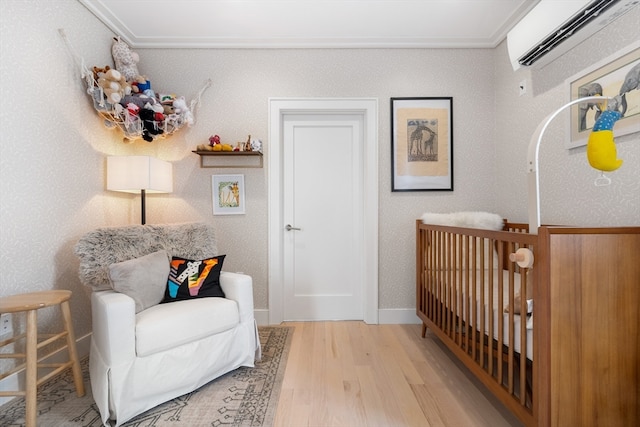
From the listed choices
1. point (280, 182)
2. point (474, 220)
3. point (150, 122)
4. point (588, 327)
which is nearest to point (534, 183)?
point (588, 327)

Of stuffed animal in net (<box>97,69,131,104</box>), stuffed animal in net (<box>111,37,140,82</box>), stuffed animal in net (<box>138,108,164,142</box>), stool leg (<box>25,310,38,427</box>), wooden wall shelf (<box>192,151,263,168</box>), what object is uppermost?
stuffed animal in net (<box>111,37,140,82</box>)

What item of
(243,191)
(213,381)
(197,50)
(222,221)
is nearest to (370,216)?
(243,191)

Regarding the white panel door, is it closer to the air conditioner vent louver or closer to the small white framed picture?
the small white framed picture

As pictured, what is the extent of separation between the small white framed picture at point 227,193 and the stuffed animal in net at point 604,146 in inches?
89.3

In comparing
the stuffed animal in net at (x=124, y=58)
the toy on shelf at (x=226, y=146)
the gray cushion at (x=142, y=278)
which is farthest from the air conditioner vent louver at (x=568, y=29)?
the stuffed animal in net at (x=124, y=58)

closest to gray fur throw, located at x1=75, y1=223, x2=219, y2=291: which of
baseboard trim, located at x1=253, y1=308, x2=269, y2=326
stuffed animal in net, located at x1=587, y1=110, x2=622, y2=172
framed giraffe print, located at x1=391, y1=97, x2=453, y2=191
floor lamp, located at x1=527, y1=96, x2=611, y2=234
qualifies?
baseboard trim, located at x1=253, y1=308, x2=269, y2=326

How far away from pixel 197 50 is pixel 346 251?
2176 mm

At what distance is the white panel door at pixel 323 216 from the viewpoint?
2.74 m

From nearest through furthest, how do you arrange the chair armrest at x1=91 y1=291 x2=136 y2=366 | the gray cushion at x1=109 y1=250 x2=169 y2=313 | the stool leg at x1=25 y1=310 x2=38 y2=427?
the stool leg at x1=25 y1=310 x2=38 y2=427 → the chair armrest at x1=91 y1=291 x2=136 y2=366 → the gray cushion at x1=109 y1=250 x2=169 y2=313

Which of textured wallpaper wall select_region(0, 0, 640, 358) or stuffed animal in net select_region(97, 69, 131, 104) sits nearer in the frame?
textured wallpaper wall select_region(0, 0, 640, 358)

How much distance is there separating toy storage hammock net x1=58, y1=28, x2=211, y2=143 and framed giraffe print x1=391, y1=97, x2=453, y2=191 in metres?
1.69

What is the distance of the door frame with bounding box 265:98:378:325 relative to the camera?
8.62 feet

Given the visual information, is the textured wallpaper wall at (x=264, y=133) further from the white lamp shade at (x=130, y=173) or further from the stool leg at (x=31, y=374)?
the stool leg at (x=31, y=374)

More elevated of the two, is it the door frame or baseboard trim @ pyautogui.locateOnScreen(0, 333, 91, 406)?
the door frame
